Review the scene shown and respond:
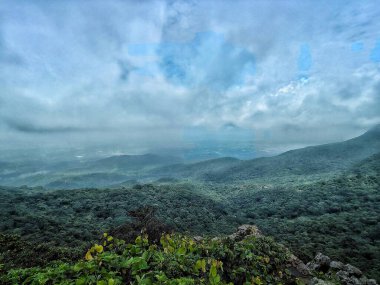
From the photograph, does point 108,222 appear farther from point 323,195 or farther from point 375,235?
point 323,195

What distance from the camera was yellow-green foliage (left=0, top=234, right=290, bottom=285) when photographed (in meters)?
5.48

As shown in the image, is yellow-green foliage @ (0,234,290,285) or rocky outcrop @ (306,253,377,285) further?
rocky outcrop @ (306,253,377,285)

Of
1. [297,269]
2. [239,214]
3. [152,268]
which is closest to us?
[152,268]

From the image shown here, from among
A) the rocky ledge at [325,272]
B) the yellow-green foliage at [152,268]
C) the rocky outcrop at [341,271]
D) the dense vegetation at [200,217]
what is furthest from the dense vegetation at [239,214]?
the yellow-green foliage at [152,268]

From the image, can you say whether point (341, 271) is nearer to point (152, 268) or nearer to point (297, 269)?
point (297, 269)

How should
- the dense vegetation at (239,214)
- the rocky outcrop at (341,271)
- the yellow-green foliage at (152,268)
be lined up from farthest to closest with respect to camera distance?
the dense vegetation at (239,214) → the rocky outcrop at (341,271) → the yellow-green foliage at (152,268)

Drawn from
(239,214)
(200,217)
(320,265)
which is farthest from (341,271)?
(239,214)

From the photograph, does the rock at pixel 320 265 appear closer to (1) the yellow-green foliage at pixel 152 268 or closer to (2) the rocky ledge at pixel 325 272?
(2) the rocky ledge at pixel 325 272

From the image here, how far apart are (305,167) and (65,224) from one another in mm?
193562

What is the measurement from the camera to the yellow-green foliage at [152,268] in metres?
5.48

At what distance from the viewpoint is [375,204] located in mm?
60344

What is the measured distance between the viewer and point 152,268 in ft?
21.4

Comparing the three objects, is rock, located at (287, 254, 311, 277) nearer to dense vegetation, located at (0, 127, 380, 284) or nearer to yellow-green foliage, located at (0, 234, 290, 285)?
yellow-green foliage, located at (0, 234, 290, 285)

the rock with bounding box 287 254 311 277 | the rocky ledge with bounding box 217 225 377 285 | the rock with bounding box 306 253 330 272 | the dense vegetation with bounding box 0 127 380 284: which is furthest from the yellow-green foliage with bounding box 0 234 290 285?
the rock with bounding box 306 253 330 272
